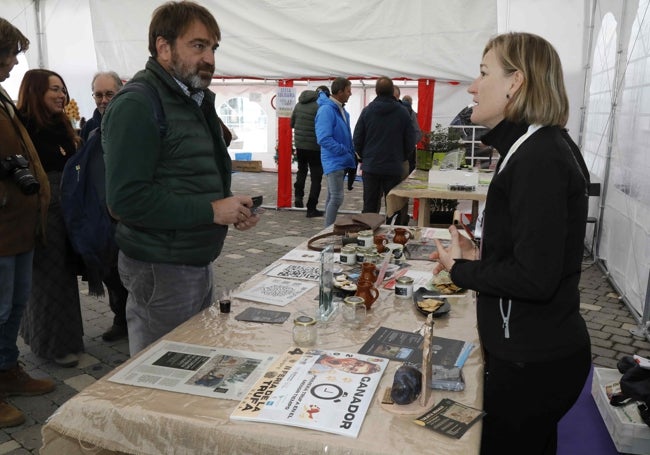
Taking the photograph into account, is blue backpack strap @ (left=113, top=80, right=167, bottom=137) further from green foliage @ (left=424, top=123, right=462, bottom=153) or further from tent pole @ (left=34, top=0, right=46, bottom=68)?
tent pole @ (left=34, top=0, right=46, bottom=68)

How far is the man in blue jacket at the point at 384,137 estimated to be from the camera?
19.1 ft

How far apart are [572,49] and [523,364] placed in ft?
19.2

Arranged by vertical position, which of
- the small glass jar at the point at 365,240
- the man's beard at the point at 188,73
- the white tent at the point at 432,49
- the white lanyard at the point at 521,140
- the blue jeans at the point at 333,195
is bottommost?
the blue jeans at the point at 333,195

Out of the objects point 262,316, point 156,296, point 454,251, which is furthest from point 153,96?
point 454,251

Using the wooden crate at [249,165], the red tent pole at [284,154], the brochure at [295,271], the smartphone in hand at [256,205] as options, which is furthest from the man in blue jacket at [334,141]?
the wooden crate at [249,165]

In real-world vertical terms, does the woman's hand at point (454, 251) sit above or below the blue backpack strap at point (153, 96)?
below

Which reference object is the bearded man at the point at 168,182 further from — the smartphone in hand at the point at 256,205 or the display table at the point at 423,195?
the display table at the point at 423,195

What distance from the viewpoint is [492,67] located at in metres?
1.42

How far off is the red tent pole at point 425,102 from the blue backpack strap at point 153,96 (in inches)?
210

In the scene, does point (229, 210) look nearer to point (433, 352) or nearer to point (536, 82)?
point (433, 352)

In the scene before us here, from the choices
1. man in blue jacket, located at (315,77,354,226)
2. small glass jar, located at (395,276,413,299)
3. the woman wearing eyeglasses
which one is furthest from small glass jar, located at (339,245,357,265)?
man in blue jacket, located at (315,77,354,226)

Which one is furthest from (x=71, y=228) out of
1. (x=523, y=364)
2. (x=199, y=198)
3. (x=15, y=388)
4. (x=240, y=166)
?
(x=240, y=166)

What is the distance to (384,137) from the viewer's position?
19.1 feet

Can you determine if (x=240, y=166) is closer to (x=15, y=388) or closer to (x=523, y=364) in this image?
(x=15, y=388)
